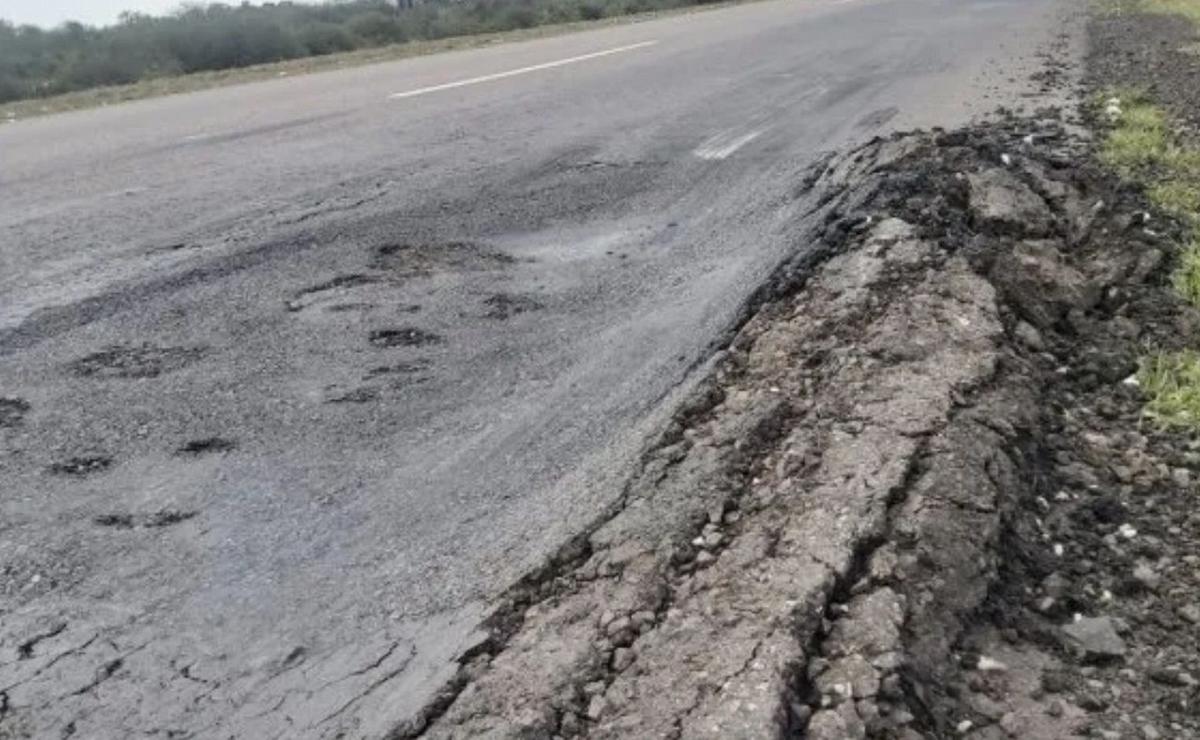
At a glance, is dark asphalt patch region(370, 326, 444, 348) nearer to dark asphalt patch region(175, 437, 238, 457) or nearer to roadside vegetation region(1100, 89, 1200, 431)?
dark asphalt patch region(175, 437, 238, 457)

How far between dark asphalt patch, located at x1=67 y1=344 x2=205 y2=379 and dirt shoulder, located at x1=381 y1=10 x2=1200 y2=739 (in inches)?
80.0

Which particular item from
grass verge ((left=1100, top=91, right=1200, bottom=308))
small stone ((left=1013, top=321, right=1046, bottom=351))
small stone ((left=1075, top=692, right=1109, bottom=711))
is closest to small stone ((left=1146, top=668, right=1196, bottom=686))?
small stone ((left=1075, top=692, right=1109, bottom=711))

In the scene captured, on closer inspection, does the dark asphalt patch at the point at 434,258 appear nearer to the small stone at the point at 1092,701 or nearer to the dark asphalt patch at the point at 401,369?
the dark asphalt patch at the point at 401,369

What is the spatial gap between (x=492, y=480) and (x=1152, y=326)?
7.94 ft

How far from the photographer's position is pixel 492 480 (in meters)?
3.32

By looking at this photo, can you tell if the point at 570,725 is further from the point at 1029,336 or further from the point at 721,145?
the point at 721,145

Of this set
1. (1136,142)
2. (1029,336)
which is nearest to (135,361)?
(1029,336)

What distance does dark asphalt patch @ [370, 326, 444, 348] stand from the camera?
431 centimetres

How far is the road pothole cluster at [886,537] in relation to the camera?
7.31 feet

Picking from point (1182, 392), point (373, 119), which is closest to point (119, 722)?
point (1182, 392)

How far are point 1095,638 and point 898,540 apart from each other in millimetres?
470

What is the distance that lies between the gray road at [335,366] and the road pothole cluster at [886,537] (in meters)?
0.23

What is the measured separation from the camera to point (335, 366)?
13.5 feet

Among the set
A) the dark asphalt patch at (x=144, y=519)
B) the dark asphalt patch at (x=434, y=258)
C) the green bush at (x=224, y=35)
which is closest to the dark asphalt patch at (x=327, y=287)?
the dark asphalt patch at (x=434, y=258)
